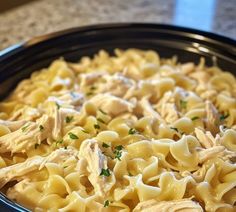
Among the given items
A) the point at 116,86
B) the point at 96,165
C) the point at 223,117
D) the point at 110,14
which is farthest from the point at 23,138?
the point at 110,14

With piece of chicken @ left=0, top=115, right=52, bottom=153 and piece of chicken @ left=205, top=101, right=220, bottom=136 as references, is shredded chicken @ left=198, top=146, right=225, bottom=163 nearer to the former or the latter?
piece of chicken @ left=205, top=101, right=220, bottom=136

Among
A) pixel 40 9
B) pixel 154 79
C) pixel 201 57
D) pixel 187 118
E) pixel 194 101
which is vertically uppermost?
pixel 40 9

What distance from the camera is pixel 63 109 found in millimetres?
1563

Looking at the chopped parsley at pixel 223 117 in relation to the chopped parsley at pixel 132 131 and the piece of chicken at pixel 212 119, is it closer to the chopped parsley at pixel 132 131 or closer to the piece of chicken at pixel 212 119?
the piece of chicken at pixel 212 119

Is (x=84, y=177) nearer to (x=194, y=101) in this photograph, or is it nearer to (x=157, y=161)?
(x=157, y=161)

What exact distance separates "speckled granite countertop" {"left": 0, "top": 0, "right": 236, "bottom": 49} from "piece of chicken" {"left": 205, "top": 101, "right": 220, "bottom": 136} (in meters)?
0.69

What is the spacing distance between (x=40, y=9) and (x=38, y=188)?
1.33 m

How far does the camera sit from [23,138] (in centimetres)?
142

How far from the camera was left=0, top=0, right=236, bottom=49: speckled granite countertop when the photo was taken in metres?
2.25

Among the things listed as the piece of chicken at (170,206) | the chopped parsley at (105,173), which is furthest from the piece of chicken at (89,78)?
the piece of chicken at (170,206)

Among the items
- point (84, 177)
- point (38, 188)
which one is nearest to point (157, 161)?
point (84, 177)

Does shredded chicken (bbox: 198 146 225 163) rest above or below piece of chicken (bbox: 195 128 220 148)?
below

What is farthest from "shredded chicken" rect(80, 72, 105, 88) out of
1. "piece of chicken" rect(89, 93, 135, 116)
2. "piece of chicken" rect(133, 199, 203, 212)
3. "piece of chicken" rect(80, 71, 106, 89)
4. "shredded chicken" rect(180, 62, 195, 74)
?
"piece of chicken" rect(133, 199, 203, 212)

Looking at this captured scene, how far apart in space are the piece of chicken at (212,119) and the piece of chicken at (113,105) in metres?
0.26
